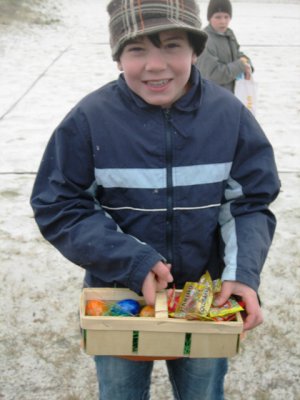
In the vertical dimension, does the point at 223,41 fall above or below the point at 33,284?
above

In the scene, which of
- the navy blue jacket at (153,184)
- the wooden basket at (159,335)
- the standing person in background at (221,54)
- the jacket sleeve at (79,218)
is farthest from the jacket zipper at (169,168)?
the standing person in background at (221,54)

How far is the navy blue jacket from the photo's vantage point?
1527 mm

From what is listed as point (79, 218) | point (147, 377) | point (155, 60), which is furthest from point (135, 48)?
point (147, 377)

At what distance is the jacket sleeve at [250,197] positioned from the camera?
159 centimetres

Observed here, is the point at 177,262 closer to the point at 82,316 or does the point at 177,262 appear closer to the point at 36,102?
the point at 82,316

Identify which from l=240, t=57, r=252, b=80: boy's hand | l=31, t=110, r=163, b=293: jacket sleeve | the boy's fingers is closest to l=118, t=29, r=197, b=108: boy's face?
l=31, t=110, r=163, b=293: jacket sleeve

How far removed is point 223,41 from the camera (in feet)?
16.1

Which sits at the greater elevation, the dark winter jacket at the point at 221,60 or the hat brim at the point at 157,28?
the hat brim at the point at 157,28

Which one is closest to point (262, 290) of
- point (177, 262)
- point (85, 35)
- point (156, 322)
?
point (177, 262)

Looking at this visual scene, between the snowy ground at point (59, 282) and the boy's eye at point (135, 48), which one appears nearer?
the boy's eye at point (135, 48)

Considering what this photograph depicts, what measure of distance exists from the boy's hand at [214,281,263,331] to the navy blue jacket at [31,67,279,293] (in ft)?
0.09

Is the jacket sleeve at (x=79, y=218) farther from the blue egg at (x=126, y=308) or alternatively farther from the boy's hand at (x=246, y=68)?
the boy's hand at (x=246, y=68)

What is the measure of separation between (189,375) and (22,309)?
1.48 meters

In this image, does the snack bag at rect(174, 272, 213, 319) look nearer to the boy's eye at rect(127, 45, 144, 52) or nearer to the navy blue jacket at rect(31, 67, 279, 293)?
the navy blue jacket at rect(31, 67, 279, 293)
